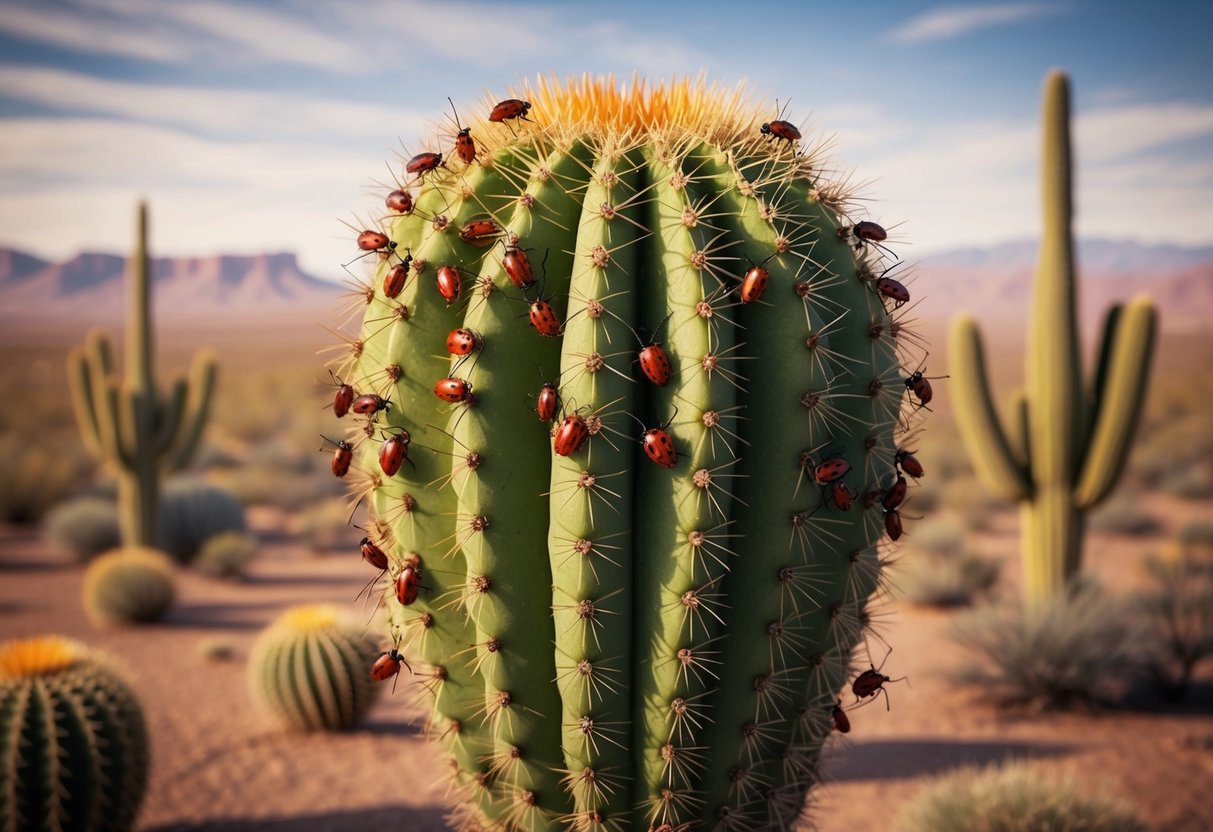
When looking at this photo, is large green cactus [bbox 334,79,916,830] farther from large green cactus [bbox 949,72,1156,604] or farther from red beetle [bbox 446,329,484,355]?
large green cactus [bbox 949,72,1156,604]

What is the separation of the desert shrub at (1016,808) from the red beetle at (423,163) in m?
5.33

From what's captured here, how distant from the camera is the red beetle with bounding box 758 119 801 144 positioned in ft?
9.97

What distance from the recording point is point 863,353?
2.90 m

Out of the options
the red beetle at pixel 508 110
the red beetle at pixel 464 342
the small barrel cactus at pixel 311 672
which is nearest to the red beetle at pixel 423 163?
the red beetle at pixel 508 110

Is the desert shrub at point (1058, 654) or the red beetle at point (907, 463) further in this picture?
the desert shrub at point (1058, 654)

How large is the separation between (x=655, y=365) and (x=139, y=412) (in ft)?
43.1

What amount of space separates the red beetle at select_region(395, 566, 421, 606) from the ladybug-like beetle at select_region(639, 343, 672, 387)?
1070 millimetres

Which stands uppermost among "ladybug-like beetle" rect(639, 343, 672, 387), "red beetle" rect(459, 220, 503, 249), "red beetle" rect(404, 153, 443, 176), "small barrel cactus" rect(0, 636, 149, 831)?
"red beetle" rect(404, 153, 443, 176)

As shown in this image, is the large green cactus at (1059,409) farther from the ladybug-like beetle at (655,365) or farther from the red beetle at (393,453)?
the red beetle at (393,453)

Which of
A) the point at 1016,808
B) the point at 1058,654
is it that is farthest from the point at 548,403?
the point at 1058,654

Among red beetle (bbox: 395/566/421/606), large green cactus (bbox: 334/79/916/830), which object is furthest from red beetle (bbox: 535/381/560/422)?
red beetle (bbox: 395/566/421/606)

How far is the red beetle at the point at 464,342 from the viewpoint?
8.64ft

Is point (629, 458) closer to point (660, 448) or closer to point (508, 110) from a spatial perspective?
point (660, 448)

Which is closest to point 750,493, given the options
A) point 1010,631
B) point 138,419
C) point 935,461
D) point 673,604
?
point 673,604
